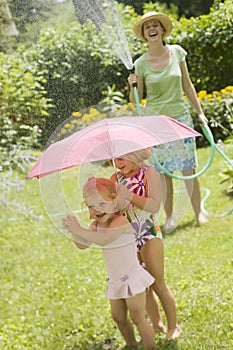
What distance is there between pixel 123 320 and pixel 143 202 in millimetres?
604

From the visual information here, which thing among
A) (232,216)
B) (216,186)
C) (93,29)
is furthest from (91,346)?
(216,186)

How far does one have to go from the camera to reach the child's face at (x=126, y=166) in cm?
222

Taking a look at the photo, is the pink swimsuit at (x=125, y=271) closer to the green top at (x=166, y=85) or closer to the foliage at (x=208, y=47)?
the green top at (x=166, y=85)

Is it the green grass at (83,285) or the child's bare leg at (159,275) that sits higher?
the child's bare leg at (159,275)

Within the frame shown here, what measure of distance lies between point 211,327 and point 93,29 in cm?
136

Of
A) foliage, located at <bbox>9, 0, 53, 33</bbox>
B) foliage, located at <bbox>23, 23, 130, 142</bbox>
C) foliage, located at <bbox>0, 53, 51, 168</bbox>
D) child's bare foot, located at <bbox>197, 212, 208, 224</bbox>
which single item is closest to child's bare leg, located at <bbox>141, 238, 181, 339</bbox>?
foliage, located at <bbox>23, 23, 130, 142</bbox>

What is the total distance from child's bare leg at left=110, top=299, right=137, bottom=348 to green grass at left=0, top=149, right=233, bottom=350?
0.13 metres

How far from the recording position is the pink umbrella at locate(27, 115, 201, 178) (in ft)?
6.91

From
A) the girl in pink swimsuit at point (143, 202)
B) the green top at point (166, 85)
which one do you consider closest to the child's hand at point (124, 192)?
the girl in pink swimsuit at point (143, 202)

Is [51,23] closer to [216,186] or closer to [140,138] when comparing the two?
[140,138]

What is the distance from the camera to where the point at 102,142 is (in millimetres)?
2107

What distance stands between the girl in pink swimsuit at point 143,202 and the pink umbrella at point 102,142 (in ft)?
0.23

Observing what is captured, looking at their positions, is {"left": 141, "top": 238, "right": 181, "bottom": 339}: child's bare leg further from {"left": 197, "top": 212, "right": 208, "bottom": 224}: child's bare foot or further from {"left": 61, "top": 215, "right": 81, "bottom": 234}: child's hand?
{"left": 197, "top": 212, "right": 208, "bottom": 224}: child's bare foot

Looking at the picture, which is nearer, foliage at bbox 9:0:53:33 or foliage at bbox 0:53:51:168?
foliage at bbox 9:0:53:33
